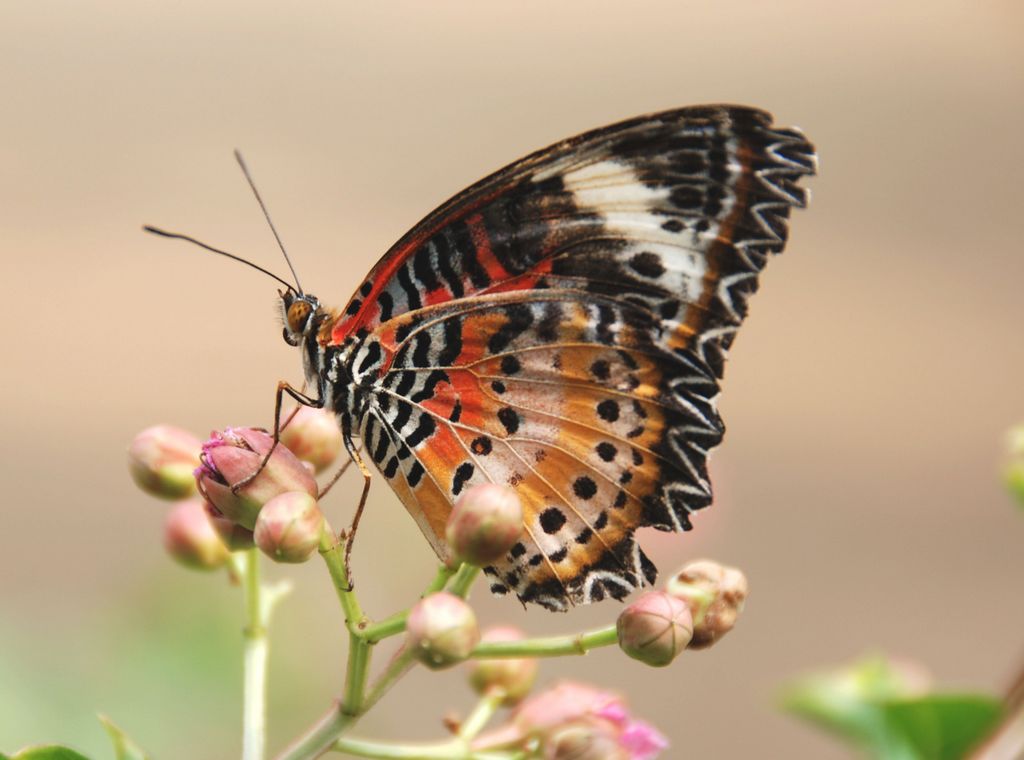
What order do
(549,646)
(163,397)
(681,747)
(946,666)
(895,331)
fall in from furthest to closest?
(895,331)
(163,397)
(946,666)
(681,747)
(549,646)

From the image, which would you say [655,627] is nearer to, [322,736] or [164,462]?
[322,736]

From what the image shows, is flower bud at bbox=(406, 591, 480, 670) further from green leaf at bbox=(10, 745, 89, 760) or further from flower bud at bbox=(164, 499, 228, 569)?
flower bud at bbox=(164, 499, 228, 569)

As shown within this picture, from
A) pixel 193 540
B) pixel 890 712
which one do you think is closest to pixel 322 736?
pixel 193 540

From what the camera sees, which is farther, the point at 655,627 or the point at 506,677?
the point at 506,677

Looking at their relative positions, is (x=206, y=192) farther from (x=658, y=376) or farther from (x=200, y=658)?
(x=658, y=376)

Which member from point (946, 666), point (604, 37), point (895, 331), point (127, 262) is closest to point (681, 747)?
point (946, 666)

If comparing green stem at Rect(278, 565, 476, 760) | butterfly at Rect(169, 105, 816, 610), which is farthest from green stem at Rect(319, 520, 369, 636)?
butterfly at Rect(169, 105, 816, 610)

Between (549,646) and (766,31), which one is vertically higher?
(766,31)
